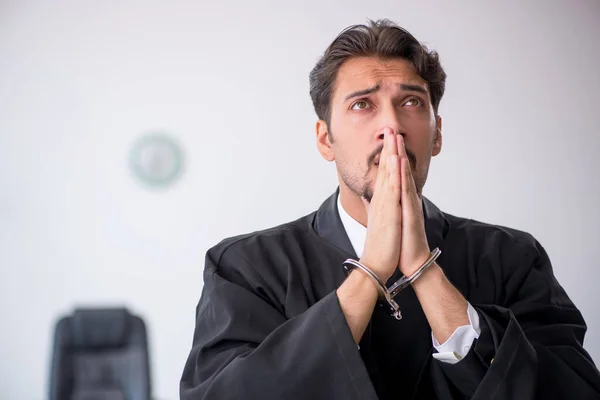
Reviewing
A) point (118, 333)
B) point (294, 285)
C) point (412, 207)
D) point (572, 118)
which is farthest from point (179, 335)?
point (572, 118)

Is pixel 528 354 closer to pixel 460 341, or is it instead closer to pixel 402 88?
pixel 460 341

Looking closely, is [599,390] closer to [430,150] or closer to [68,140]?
[430,150]

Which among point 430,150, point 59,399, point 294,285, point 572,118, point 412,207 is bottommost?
point 59,399

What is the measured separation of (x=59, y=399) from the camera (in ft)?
7.46

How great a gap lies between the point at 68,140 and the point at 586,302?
2.48 meters

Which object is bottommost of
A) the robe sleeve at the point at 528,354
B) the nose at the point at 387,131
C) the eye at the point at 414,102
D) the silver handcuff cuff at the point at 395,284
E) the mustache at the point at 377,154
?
the robe sleeve at the point at 528,354

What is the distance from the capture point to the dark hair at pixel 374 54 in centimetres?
169

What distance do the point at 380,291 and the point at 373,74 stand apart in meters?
0.58

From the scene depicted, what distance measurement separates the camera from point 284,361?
1.27 m

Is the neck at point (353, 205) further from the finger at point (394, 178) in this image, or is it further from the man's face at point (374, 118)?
the finger at point (394, 178)

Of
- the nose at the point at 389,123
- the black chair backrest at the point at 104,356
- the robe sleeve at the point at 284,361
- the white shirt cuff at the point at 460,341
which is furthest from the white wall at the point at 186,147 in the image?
the white shirt cuff at the point at 460,341

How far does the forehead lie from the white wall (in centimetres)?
132

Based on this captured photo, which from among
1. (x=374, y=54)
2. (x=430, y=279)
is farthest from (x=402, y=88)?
(x=430, y=279)

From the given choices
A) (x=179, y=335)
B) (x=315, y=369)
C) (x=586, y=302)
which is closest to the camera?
(x=315, y=369)
